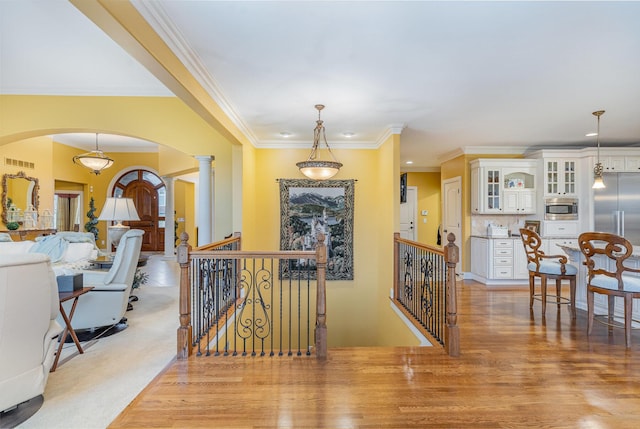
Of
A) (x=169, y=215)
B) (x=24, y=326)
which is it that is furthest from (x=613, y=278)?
(x=169, y=215)

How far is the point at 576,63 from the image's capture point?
2.74m

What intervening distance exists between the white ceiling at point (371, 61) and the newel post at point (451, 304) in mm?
1620

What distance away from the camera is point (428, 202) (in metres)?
8.95

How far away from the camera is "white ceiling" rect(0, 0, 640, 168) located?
2092mm

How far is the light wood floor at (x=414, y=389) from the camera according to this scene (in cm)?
193

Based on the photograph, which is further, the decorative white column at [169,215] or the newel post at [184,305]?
the decorative white column at [169,215]

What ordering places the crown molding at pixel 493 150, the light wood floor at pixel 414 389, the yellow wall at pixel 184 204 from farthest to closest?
the yellow wall at pixel 184 204
the crown molding at pixel 493 150
the light wood floor at pixel 414 389

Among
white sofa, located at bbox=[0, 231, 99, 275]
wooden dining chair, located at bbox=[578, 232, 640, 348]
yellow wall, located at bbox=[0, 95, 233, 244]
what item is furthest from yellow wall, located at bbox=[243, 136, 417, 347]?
wooden dining chair, located at bbox=[578, 232, 640, 348]

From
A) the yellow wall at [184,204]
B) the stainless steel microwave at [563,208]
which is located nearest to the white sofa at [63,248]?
the yellow wall at [184,204]

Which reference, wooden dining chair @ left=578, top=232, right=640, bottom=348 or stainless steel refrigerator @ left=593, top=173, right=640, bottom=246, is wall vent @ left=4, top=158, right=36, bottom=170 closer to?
wooden dining chair @ left=578, top=232, right=640, bottom=348

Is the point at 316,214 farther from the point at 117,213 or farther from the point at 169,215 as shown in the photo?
the point at 169,215

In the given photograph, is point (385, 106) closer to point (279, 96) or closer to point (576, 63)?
point (279, 96)

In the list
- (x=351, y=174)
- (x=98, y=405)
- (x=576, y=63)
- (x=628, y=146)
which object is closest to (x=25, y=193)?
(x=98, y=405)

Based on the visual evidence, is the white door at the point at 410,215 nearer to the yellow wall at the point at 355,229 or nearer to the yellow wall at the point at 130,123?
the yellow wall at the point at 355,229
